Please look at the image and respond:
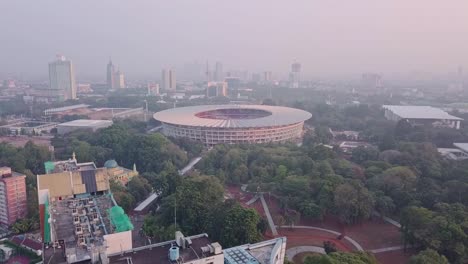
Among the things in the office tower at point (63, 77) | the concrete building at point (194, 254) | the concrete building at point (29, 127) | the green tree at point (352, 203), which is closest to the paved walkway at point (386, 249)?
the green tree at point (352, 203)

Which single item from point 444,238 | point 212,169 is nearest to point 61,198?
point 212,169

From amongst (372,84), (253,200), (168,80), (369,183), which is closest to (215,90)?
(168,80)

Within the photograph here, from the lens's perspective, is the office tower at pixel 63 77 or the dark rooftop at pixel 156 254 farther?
the office tower at pixel 63 77

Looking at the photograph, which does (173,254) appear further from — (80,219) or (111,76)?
(111,76)

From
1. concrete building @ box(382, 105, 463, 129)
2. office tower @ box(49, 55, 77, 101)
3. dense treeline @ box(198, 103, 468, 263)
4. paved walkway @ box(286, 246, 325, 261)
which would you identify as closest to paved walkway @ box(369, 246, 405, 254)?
dense treeline @ box(198, 103, 468, 263)

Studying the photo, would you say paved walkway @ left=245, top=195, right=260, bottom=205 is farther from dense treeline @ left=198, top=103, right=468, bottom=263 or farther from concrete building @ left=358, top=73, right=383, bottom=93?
concrete building @ left=358, top=73, right=383, bottom=93

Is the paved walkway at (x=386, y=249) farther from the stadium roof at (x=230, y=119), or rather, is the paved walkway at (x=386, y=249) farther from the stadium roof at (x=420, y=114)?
the stadium roof at (x=420, y=114)
